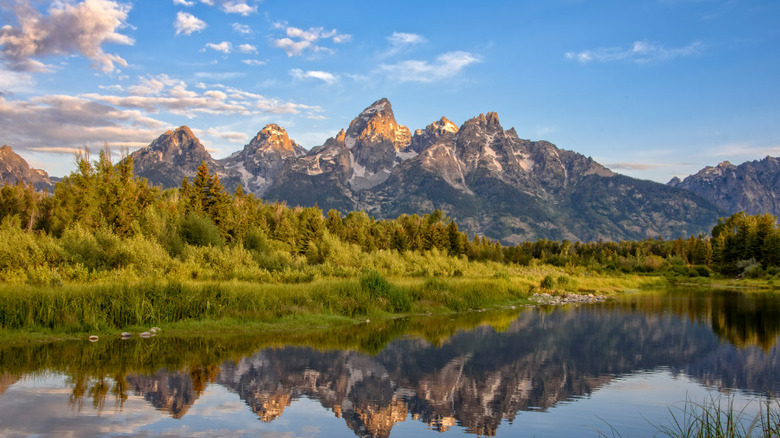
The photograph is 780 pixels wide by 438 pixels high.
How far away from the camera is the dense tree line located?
50.2 m

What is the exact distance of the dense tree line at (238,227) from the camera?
5025 cm

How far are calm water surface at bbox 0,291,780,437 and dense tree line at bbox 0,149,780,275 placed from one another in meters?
18.8

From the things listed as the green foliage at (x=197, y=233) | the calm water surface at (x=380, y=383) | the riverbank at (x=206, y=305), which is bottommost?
the calm water surface at (x=380, y=383)

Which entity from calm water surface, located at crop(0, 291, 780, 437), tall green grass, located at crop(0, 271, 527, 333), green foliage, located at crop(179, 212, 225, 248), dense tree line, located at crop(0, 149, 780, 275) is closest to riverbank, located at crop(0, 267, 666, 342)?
tall green grass, located at crop(0, 271, 527, 333)

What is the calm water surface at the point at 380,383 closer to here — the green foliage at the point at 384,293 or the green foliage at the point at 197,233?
the green foliage at the point at 384,293

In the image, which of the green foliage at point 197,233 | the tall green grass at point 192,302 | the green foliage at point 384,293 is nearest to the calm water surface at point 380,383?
the tall green grass at point 192,302

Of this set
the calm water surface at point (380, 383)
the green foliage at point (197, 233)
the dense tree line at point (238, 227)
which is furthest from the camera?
the green foliage at point (197, 233)

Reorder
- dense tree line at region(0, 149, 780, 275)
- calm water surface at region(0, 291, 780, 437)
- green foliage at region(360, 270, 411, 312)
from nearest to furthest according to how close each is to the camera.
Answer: calm water surface at region(0, 291, 780, 437), green foliage at region(360, 270, 411, 312), dense tree line at region(0, 149, 780, 275)

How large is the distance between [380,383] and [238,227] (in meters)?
60.4

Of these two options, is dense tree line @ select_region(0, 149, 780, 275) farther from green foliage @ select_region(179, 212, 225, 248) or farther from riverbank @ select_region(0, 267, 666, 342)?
riverbank @ select_region(0, 267, 666, 342)

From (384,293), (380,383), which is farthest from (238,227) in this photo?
(380,383)

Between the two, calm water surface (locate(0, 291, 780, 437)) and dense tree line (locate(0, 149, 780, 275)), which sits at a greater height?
dense tree line (locate(0, 149, 780, 275))

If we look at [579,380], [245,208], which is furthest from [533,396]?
[245,208]

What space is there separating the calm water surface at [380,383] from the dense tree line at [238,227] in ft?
61.6
